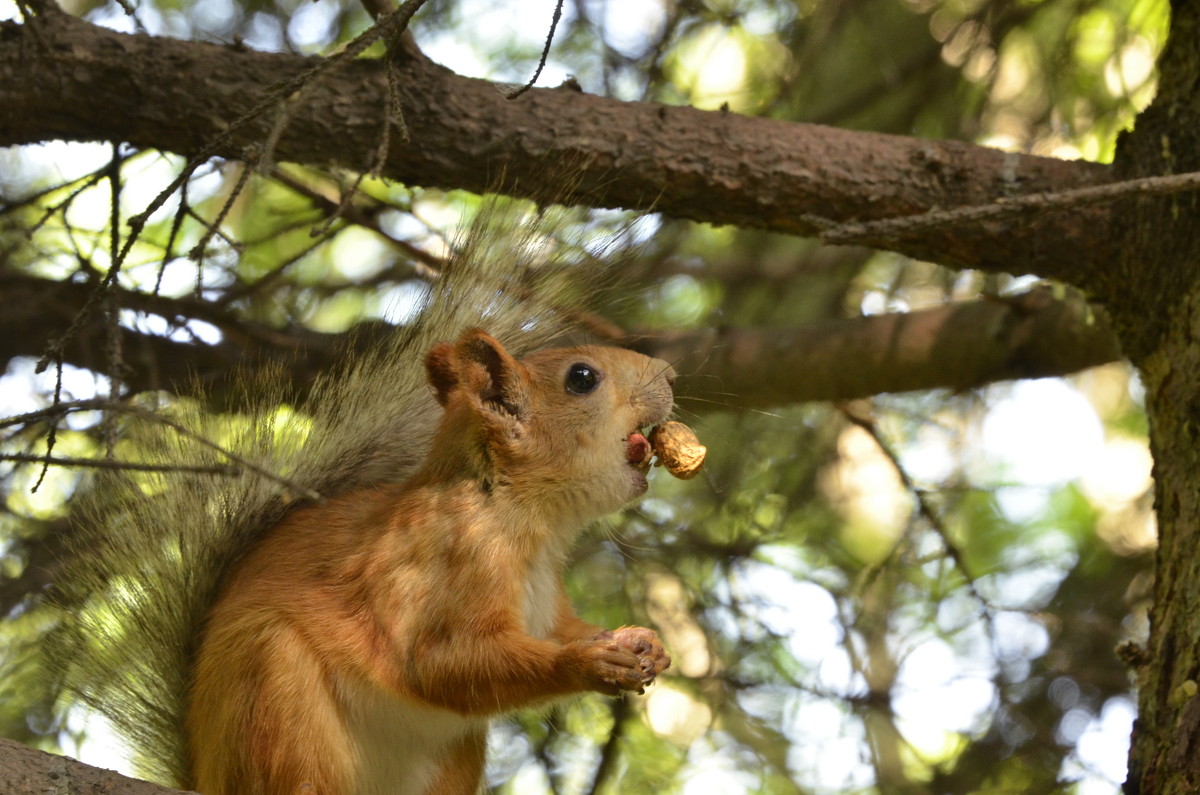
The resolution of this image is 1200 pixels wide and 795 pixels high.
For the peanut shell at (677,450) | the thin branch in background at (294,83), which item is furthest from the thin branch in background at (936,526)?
the thin branch in background at (294,83)

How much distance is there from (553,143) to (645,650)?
1117 mm

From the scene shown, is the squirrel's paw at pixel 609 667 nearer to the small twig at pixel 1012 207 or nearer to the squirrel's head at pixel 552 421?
the squirrel's head at pixel 552 421

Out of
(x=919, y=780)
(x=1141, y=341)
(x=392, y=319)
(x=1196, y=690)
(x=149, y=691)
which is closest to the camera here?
(x=1196, y=690)

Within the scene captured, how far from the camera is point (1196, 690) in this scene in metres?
1.87

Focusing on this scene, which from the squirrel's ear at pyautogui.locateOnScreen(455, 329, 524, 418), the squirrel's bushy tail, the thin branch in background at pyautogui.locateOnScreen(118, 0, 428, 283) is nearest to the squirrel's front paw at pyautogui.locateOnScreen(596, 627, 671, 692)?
the squirrel's ear at pyautogui.locateOnScreen(455, 329, 524, 418)

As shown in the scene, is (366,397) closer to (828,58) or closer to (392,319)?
(392,319)

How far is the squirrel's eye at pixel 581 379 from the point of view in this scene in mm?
2246

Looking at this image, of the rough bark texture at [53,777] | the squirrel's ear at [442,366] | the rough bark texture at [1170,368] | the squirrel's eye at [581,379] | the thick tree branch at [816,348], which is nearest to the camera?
the rough bark texture at [53,777]

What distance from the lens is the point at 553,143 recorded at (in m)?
2.43

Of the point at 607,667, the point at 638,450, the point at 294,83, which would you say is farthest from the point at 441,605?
the point at 294,83

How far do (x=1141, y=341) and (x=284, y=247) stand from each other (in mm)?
2416

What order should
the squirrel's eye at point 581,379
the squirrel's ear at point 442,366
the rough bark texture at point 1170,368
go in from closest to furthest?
the rough bark texture at point 1170,368 < the squirrel's ear at point 442,366 < the squirrel's eye at point 581,379

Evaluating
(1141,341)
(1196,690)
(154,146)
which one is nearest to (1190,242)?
(1141,341)

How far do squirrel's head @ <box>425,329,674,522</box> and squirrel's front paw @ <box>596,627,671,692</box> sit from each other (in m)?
0.34
